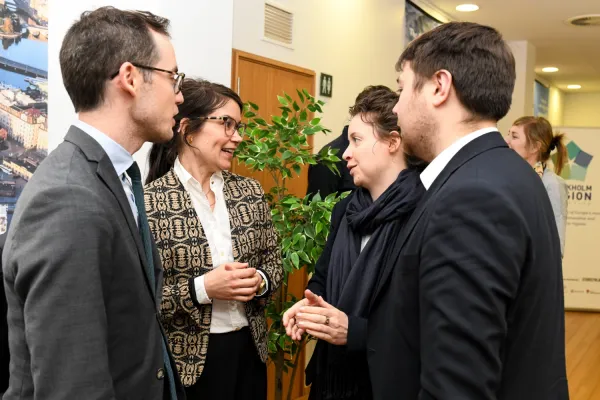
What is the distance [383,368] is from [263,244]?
997 millimetres

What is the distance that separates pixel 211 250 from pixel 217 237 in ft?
0.18

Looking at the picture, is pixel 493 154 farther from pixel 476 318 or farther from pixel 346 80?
pixel 346 80

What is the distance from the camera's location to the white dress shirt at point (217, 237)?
2055 mm

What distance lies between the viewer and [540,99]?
11398 mm

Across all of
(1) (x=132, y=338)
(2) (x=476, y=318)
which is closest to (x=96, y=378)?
(1) (x=132, y=338)

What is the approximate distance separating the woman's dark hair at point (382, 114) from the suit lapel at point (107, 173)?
0.92 meters

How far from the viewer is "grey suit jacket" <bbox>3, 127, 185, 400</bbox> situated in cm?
110

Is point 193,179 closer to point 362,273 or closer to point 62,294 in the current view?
point 362,273

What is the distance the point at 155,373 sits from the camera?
4.28 feet

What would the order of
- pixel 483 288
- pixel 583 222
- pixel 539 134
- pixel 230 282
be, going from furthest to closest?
pixel 583 222
pixel 539 134
pixel 230 282
pixel 483 288

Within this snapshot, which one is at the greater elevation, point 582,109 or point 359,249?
point 582,109

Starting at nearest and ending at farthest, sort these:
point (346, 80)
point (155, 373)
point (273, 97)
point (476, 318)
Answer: point (476, 318) < point (155, 373) < point (273, 97) < point (346, 80)

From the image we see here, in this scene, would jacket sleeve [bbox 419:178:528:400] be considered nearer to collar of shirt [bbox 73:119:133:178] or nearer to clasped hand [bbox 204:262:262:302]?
collar of shirt [bbox 73:119:133:178]

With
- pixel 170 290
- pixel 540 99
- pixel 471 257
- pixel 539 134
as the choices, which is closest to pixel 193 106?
pixel 170 290
